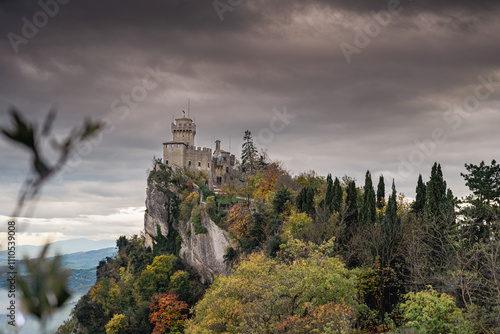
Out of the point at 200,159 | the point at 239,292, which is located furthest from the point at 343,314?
the point at 200,159

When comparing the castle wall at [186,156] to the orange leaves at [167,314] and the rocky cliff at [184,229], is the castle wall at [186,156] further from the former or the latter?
the orange leaves at [167,314]

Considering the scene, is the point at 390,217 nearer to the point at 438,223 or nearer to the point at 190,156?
the point at 438,223

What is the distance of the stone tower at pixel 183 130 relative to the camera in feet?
240

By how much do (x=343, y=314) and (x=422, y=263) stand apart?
10.6m

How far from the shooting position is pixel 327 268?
22.2 m

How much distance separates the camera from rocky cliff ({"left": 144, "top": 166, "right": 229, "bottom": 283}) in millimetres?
50366

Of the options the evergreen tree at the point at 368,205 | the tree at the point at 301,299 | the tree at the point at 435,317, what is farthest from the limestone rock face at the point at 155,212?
the tree at the point at 435,317

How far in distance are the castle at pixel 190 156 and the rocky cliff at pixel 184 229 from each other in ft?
14.2

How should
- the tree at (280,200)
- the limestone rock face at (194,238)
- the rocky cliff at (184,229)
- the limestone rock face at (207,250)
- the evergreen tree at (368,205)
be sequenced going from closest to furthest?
1. the evergreen tree at (368,205)
2. the tree at (280,200)
3. the limestone rock face at (207,250)
4. the limestone rock face at (194,238)
5. the rocky cliff at (184,229)

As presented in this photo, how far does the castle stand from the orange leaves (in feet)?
92.2

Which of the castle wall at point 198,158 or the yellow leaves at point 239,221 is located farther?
the castle wall at point 198,158

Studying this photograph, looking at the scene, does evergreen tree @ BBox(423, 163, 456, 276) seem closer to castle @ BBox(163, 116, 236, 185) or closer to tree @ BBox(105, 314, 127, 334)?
tree @ BBox(105, 314, 127, 334)

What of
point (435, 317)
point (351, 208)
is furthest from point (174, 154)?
point (435, 317)

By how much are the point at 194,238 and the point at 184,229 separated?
22.9 ft
